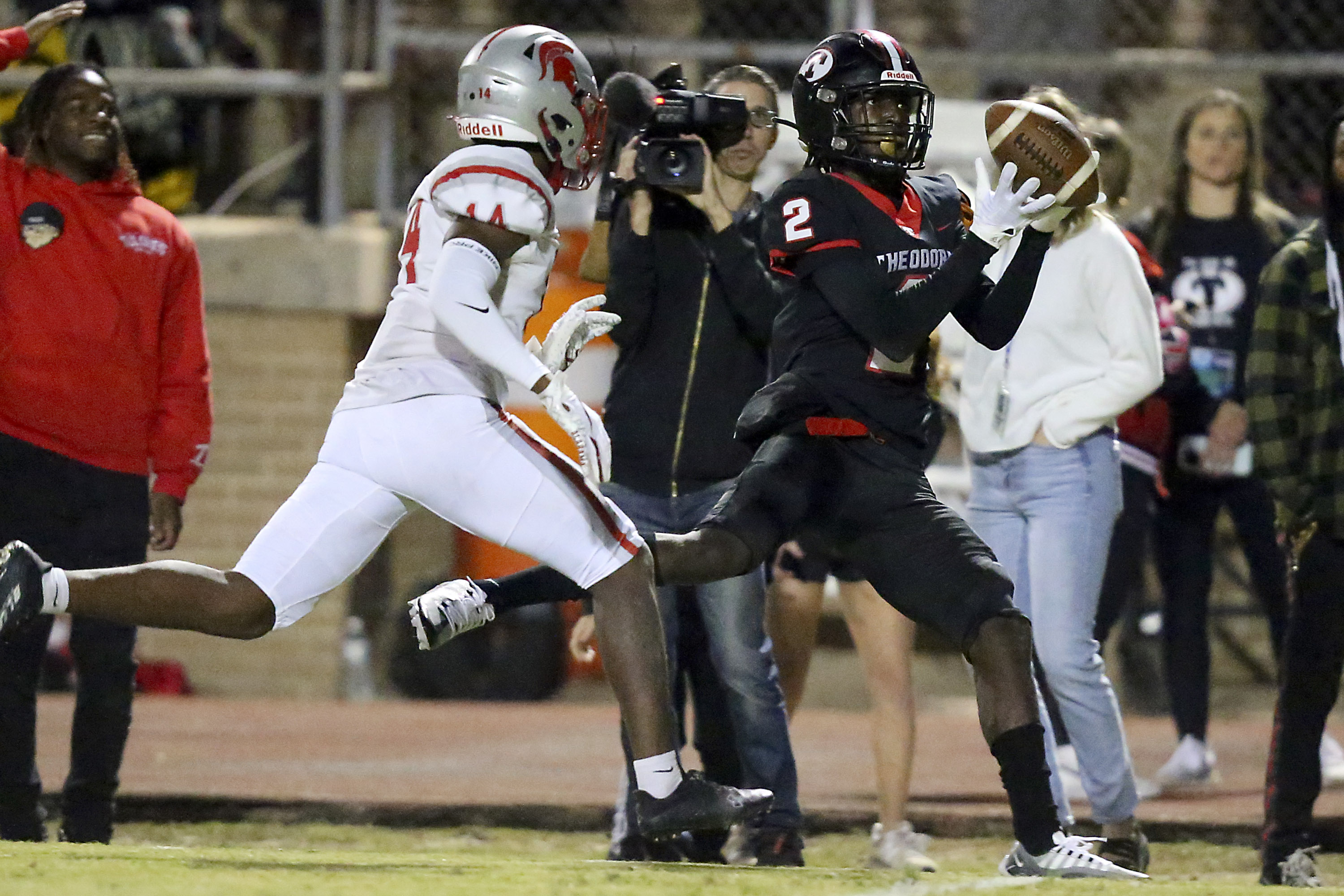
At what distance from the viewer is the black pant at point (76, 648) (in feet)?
18.0

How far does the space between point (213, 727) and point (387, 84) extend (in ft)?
9.76

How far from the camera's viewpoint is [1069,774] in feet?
21.9

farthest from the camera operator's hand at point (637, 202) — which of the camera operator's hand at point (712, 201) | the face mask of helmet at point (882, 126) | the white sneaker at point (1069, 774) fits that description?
the white sneaker at point (1069, 774)

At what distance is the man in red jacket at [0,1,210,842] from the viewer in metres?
5.55

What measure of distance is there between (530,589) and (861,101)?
52.6 inches

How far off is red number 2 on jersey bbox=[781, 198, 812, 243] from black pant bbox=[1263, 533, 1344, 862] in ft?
5.36

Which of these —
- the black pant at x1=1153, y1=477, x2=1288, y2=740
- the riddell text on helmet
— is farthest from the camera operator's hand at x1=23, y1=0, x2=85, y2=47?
the black pant at x1=1153, y1=477, x2=1288, y2=740

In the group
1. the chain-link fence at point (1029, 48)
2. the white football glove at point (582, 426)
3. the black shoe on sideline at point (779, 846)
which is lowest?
the black shoe on sideline at point (779, 846)

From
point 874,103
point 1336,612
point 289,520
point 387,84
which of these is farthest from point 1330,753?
point 387,84

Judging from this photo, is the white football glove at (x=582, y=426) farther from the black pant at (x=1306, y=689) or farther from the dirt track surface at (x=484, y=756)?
the dirt track surface at (x=484, y=756)

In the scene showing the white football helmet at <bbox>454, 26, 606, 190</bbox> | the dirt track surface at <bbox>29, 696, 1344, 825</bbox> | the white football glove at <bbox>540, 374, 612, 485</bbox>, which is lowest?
the dirt track surface at <bbox>29, 696, 1344, 825</bbox>

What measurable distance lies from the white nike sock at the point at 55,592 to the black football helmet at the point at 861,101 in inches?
75.0

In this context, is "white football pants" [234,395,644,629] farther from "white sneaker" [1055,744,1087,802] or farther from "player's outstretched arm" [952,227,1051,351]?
"white sneaker" [1055,744,1087,802]

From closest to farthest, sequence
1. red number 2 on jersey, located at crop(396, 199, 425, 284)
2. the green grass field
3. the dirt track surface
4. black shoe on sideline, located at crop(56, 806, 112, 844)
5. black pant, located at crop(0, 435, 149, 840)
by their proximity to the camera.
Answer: the green grass field < red number 2 on jersey, located at crop(396, 199, 425, 284) < black pant, located at crop(0, 435, 149, 840) < black shoe on sideline, located at crop(56, 806, 112, 844) < the dirt track surface
